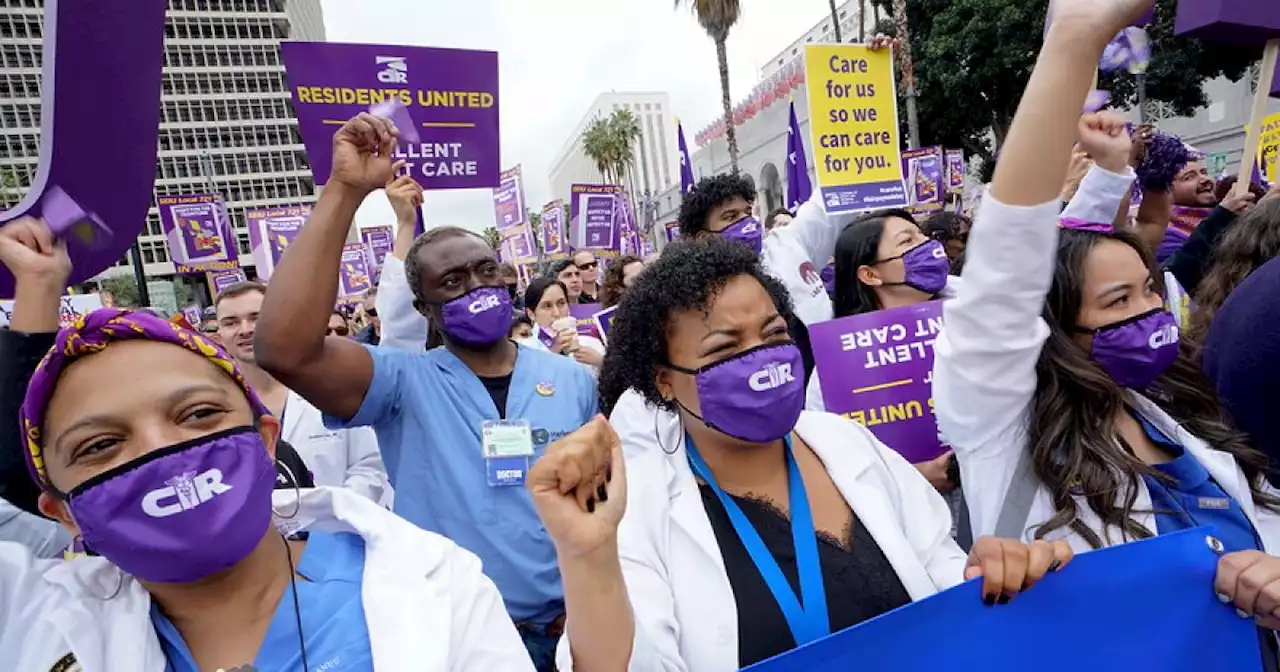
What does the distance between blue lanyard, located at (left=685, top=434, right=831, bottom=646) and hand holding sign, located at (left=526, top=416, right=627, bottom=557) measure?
0.43m

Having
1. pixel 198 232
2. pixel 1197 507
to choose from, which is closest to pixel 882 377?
pixel 1197 507

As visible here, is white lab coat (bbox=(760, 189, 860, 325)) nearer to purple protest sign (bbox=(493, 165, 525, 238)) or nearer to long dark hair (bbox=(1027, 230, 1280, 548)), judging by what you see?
long dark hair (bbox=(1027, 230, 1280, 548))

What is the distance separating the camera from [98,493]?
111 cm

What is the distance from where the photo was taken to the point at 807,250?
3.96m

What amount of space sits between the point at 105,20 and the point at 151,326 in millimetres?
783

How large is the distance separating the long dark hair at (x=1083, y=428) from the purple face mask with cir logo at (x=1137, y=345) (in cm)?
5

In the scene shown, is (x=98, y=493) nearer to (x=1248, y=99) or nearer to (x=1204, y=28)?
(x=1204, y=28)

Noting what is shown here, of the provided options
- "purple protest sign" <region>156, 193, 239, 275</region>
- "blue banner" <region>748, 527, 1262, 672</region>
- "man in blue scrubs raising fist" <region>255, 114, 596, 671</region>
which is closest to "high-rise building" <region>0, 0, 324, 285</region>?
"purple protest sign" <region>156, 193, 239, 275</region>

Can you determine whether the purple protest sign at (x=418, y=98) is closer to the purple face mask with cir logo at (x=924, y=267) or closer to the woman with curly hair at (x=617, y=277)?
the woman with curly hair at (x=617, y=277)

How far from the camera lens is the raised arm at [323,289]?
1857 mm

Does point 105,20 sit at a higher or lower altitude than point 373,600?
higher

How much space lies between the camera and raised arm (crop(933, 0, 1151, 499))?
1.26 meters

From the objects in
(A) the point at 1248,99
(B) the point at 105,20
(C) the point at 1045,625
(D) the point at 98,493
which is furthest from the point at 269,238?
(A) the point at 1248,99

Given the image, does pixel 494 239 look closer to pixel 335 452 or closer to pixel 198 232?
pixel 198 232
